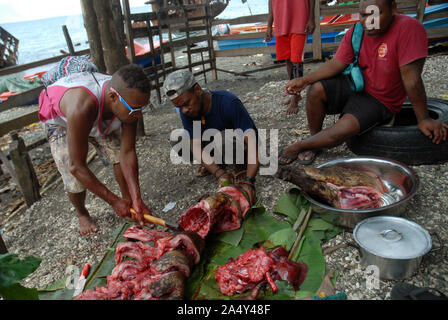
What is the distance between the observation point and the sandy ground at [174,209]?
2.24m

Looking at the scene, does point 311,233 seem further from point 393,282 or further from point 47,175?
point 47,175

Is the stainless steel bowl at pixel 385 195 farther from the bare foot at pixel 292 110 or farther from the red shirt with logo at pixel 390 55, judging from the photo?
the bare foot at pixel 292 110

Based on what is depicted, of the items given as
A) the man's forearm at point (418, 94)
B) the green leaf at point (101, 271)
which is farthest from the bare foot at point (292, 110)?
the green leaf at point (101, 271)

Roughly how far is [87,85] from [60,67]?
70 cm

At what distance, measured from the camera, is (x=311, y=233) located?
2.59 meters

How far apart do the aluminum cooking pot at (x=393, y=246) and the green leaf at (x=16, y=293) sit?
201 centimetres

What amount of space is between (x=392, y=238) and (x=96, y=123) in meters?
2.63

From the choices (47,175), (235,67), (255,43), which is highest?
(255,43)

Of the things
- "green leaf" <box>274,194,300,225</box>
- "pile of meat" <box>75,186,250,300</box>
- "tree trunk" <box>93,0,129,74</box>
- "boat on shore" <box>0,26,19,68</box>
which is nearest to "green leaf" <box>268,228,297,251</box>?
"green leaf" <box>274,194,300,225</box>

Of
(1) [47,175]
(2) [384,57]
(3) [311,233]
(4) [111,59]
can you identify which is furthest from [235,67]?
(3) [311,233]

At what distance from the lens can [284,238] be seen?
101 inches

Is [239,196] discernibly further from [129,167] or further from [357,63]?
[357,63]

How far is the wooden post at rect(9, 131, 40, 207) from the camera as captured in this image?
4.16 metres
